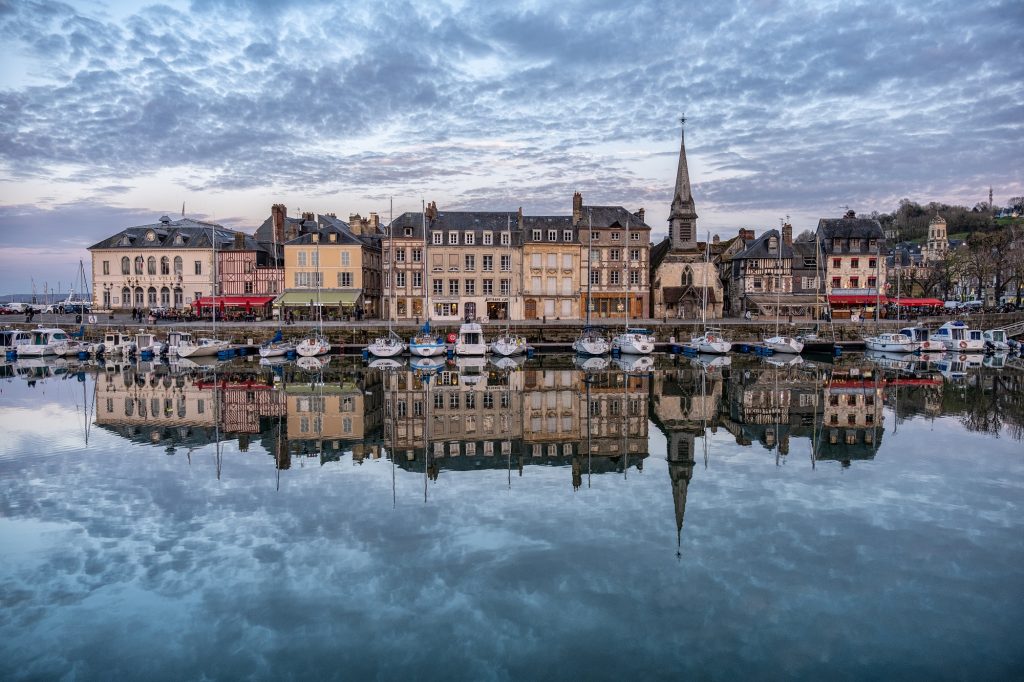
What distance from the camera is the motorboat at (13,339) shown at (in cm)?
4662

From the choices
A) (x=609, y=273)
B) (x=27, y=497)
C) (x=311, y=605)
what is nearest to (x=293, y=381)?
(x=27, y=497)

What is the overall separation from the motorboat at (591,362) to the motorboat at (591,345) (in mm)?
314

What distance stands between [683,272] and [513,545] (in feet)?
154

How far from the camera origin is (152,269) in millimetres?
55250

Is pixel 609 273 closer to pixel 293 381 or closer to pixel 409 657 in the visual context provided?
pixel 293 381

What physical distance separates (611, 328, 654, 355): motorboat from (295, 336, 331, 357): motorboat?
18030 mm

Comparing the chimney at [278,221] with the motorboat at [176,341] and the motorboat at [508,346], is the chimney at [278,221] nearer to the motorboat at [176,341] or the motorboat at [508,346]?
the motorboat at [176,341]

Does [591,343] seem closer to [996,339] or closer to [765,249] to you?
[765,249]

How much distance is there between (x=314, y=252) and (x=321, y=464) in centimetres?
3876

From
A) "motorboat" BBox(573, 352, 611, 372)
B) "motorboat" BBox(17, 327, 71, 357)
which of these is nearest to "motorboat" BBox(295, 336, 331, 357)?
"motorboat" BBox(573, 352, 611, 372)

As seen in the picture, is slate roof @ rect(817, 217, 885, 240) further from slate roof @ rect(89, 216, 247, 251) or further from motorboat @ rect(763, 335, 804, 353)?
slate roof @ rect(89, 216, 247, 251)

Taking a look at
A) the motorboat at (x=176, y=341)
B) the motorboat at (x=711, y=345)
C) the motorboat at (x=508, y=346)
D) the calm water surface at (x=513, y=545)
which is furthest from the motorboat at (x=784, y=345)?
the motorboat at (x=176, y=341)

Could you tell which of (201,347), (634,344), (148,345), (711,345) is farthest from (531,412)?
(148,345)

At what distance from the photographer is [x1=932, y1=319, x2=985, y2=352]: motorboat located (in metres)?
46.9
